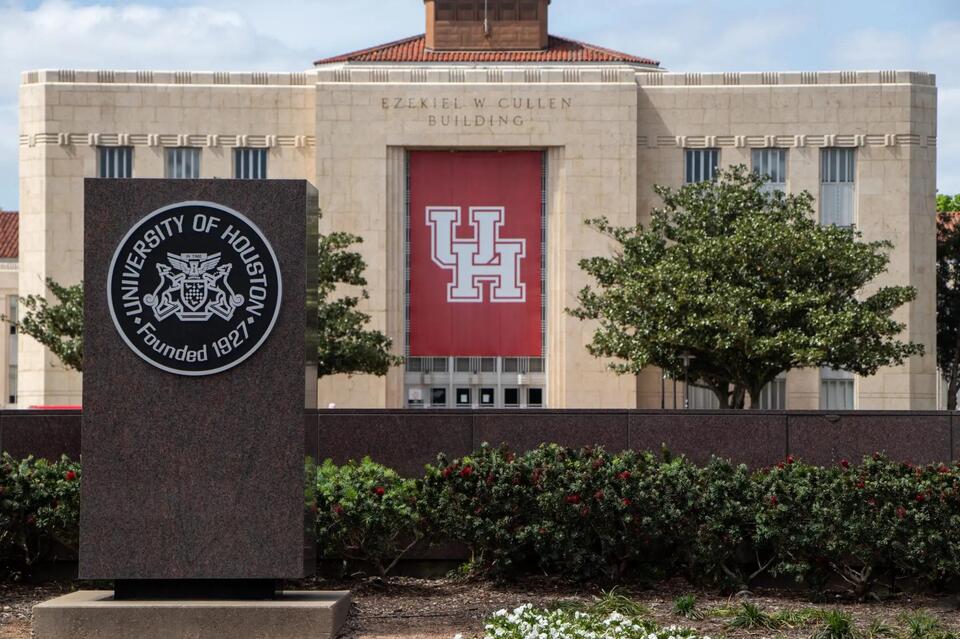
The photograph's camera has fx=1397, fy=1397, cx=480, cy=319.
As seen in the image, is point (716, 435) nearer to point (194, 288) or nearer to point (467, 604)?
point (467, 604)

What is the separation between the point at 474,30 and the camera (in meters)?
58.5

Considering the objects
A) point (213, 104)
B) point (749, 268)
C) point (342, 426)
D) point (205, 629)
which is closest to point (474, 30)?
point (213, 104)

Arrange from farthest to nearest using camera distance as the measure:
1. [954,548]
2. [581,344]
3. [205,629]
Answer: [581,344] < [954,548] < [205,629]

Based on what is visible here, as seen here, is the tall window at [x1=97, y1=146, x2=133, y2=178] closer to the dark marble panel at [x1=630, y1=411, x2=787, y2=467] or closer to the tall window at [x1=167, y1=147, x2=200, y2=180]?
the tall window at [x1=167, y1=147, x2=200, y2=180]

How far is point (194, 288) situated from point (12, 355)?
64.2m

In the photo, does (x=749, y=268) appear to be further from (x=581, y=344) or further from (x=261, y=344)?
(x=261, y=344)

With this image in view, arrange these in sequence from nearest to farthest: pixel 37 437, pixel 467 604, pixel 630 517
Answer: pixel 467 604, pixel 630 517, pixel 37 437

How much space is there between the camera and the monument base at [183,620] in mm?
10078

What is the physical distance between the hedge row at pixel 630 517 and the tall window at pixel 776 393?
4132cm

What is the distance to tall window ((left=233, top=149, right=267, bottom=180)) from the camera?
5319 cm

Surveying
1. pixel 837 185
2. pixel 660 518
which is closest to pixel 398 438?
pixel 660 518

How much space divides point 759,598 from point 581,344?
39.6 m

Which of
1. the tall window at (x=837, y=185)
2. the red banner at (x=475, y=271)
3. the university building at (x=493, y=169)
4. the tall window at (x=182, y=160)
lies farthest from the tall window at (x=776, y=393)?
the tall window at (x=182, y=160)

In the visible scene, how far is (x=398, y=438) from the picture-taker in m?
13.7
